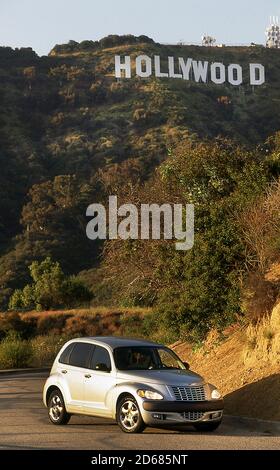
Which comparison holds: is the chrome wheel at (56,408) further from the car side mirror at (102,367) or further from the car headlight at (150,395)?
the car headlight at (150,395)

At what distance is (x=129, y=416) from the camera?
14703mm

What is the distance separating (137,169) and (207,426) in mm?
65727

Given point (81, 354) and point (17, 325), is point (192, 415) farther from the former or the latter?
point (17, 325)

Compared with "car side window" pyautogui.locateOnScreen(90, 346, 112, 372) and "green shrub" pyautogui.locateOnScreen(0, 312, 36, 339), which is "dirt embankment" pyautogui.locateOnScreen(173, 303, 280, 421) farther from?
"green shrub" pyautogui.locateOnScreen(0, 312, 36, 339)

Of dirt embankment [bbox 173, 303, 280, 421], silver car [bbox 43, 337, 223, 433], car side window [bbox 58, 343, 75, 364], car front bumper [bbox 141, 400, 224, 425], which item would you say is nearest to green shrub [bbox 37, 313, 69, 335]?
dirt embankment [bbox 173, 303, 280, 421]

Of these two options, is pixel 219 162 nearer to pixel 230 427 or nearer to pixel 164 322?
pixel 164 322

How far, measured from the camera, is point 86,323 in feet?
169

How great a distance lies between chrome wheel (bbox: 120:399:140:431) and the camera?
14.6 meters

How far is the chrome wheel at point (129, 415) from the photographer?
1459 cm

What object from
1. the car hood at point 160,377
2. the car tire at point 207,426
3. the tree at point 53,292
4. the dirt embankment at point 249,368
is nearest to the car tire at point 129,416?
the car hood at point 160,377

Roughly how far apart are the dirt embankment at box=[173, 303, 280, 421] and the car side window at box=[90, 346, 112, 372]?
3113 millimetres

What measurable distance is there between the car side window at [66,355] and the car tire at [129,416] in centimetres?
206

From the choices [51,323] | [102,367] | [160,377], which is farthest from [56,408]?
[51,323]
